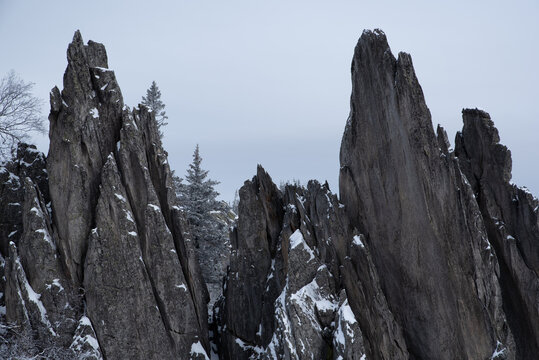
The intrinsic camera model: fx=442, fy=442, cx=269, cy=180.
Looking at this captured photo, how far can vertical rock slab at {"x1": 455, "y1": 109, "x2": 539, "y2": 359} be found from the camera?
2272 cm

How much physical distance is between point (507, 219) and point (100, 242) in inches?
854

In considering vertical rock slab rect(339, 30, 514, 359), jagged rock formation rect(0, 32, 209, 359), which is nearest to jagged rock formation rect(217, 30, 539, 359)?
vertical rock slab rect(339, 30, 514, 359)

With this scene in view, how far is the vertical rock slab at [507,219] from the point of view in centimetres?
2272

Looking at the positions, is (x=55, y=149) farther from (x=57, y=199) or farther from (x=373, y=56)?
(x=373, y=56)

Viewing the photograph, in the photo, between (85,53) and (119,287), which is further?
(85,53)

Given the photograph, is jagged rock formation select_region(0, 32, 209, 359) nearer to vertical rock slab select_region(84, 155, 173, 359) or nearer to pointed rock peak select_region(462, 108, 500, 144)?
vertical rock slab select_region(84, 155, 173, 359)

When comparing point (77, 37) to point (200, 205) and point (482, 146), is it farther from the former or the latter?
point (482, 146)

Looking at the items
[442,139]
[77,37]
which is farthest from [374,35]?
[77,37]

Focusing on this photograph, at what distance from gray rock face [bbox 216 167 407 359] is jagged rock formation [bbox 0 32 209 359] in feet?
7.65

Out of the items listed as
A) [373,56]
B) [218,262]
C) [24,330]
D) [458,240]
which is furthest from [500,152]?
[24,330]

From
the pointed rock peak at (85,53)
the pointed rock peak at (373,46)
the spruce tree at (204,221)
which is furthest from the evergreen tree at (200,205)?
the pointed rock peak at (373,46)

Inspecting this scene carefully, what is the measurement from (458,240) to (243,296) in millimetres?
11186

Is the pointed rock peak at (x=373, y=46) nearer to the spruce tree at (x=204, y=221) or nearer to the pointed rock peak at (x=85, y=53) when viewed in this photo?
the pointed rock peak at (x=85, y=53)

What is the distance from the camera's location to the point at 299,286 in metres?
20.4
